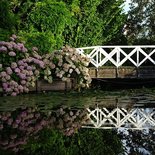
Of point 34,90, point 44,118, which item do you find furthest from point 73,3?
point 44,118

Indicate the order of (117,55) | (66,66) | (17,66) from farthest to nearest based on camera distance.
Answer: (117,55) < (66,66) < (17,66)

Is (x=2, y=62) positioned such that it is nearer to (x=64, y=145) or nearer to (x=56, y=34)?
(x=56, y=34)

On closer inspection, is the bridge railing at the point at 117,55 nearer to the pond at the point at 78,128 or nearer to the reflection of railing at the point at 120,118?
the pond at the point at 78,128

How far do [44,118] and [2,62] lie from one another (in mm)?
6809

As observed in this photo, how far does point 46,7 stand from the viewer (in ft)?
66.1

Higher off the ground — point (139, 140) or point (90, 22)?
point (90, 22)

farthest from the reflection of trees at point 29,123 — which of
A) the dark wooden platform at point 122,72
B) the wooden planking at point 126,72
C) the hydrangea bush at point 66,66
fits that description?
the wooden planking at point 126,72

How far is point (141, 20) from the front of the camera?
1421 inches

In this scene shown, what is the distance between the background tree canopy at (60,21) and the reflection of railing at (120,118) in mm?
7497

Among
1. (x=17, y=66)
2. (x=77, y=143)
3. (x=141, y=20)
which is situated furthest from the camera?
(x=141, y=20)

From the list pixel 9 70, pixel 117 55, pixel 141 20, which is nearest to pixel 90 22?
pixel 117 55

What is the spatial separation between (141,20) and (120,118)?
2758 centimetres

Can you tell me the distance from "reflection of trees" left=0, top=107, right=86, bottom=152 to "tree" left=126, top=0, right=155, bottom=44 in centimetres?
2506

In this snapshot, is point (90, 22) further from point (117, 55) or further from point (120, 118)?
point (120, 118)
